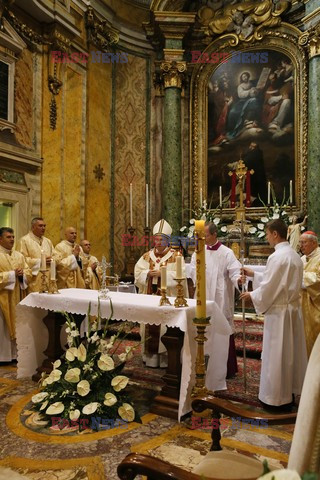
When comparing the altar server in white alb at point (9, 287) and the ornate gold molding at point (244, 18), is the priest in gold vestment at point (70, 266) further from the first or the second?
the ornate gold molding at point (244, 18)

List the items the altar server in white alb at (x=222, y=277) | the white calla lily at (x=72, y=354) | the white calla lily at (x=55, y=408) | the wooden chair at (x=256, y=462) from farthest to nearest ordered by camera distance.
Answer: the altar server in white alb at (x=222, y=277) < the white calla lily at (x=72, y=354) < the white calla lily at (x=55, y=408) < the wooden chair at (x=256, y=462)

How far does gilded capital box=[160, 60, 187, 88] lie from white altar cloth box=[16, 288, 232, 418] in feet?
22.4

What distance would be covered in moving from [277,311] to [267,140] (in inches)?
250

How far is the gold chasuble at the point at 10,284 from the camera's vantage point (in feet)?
17.3

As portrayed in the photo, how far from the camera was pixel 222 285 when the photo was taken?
4.83m

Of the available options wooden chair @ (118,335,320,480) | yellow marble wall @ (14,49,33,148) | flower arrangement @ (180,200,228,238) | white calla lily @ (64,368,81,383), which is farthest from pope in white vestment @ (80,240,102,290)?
wooden chair @ (118,335,320,480)

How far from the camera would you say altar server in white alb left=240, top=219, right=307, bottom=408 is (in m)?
3.65

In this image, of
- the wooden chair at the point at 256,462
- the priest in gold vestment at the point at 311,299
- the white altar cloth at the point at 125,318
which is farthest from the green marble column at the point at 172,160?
the wooden chair at the point at 256,462

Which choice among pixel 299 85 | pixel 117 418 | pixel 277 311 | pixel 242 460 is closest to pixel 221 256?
pixel 277 311

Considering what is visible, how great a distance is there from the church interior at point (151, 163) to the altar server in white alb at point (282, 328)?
142 millimetres

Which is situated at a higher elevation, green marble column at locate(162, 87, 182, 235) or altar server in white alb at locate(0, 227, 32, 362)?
green marble column at locate(162, 87, 182, 235)

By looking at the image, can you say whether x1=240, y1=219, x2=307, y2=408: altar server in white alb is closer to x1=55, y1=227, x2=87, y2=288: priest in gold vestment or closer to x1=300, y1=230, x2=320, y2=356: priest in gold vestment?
x1=300, y1=230, x2=320, y2=356: priest in gold vestment

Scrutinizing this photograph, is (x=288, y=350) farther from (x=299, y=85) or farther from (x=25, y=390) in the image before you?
(x=299, y=85)

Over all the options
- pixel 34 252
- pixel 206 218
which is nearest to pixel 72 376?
pixel 34 252
